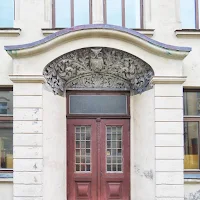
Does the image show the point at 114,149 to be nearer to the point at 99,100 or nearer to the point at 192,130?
the point at 99,100

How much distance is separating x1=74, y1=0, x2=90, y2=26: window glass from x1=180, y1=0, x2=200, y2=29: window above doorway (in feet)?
6.84

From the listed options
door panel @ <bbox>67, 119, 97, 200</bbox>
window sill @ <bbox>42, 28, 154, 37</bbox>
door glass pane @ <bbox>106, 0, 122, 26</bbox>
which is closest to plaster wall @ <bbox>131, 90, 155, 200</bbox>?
door panel @ <bbox>67, 119, 97, 200</bbox>

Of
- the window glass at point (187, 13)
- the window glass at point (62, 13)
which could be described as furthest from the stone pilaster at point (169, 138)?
the window glass at point (62, 13)

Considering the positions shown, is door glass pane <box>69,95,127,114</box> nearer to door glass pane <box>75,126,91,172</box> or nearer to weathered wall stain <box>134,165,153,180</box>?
door glass pane <box>75,126,91,172</box>

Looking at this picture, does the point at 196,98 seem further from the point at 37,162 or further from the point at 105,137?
the point at 37,162

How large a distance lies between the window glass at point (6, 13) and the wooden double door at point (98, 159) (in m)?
2.54

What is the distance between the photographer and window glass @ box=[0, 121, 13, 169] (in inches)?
319

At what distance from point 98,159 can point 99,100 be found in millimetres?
1310

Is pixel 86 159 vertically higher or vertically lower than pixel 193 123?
lower

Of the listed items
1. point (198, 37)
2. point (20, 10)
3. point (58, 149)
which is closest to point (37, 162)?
point (58, 149)

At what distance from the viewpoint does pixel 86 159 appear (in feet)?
27.5

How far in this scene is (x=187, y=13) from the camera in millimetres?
8352

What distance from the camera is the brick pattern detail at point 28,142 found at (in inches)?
290

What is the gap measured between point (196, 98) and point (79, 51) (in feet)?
9.15
